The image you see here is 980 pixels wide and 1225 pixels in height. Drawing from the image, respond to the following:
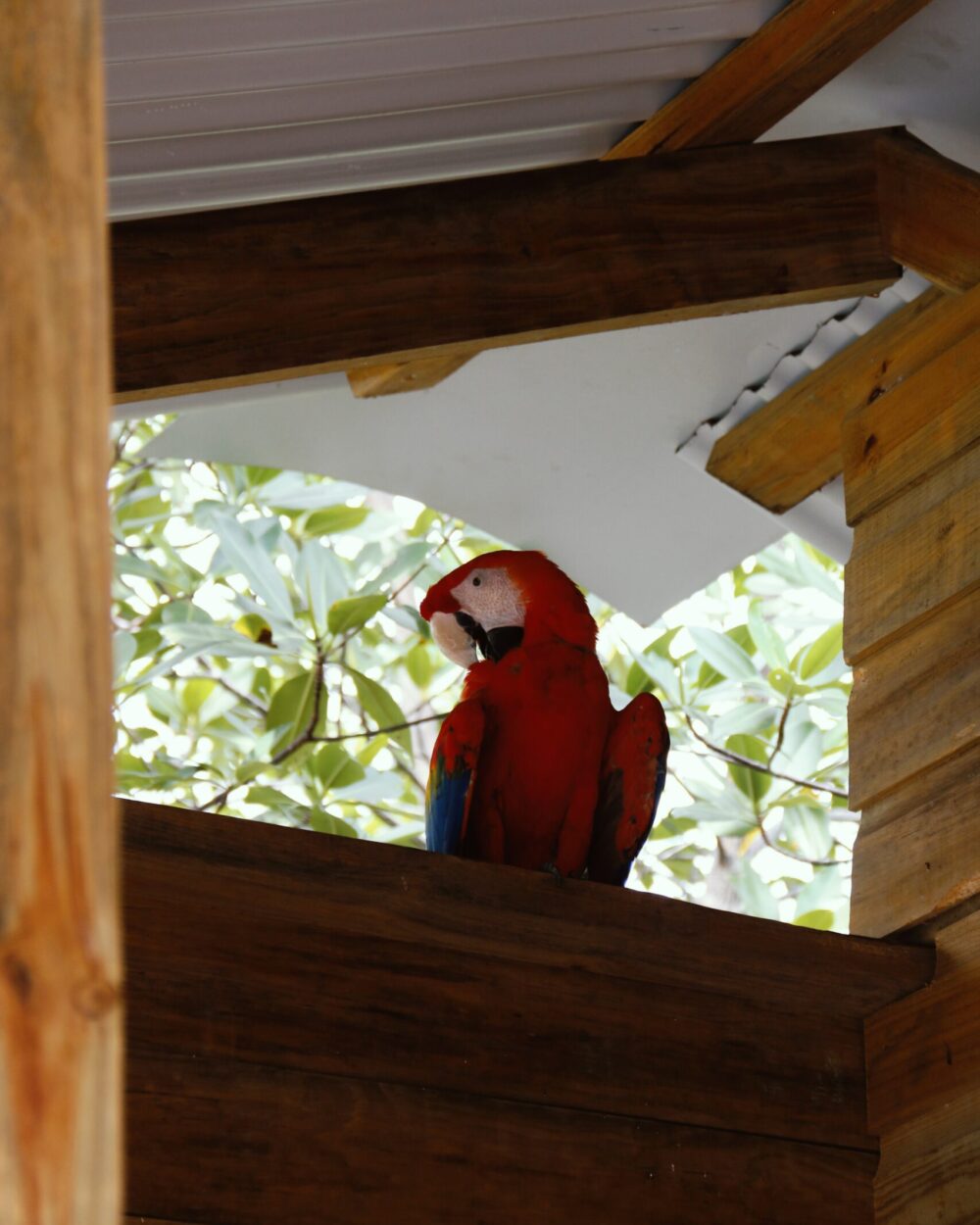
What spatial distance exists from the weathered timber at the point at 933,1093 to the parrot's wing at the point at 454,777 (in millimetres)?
659

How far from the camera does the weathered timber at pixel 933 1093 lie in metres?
2.01

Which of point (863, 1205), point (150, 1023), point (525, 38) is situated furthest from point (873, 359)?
point (150, 1023)

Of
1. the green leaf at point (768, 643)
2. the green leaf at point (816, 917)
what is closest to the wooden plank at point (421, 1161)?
the green leaf at point (768, 643)

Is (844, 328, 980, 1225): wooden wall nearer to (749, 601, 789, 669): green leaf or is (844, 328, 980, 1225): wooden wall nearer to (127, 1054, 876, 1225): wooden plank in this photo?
(127, 1054, 876, 1225): wooden plank

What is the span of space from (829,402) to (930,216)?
469 millimetres

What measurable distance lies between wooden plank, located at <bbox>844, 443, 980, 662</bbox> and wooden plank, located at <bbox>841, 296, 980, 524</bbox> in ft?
0.06

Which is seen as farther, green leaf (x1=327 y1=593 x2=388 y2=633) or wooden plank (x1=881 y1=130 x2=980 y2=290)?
green leaf (x1=327 y1=593 x2=388 y2=633)

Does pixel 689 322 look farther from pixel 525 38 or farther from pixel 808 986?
pixel 808 986

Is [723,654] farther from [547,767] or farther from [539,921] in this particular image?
[539,921]

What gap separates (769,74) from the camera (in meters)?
2.30

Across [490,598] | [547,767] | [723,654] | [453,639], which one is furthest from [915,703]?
[723,654]

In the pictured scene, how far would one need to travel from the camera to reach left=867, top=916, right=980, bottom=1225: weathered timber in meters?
2.01

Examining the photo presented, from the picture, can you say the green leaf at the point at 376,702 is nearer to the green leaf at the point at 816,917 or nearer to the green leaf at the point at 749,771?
the green leaf at the point at 749,771

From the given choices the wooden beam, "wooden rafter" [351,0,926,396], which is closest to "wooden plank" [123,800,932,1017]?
the wooden beam
